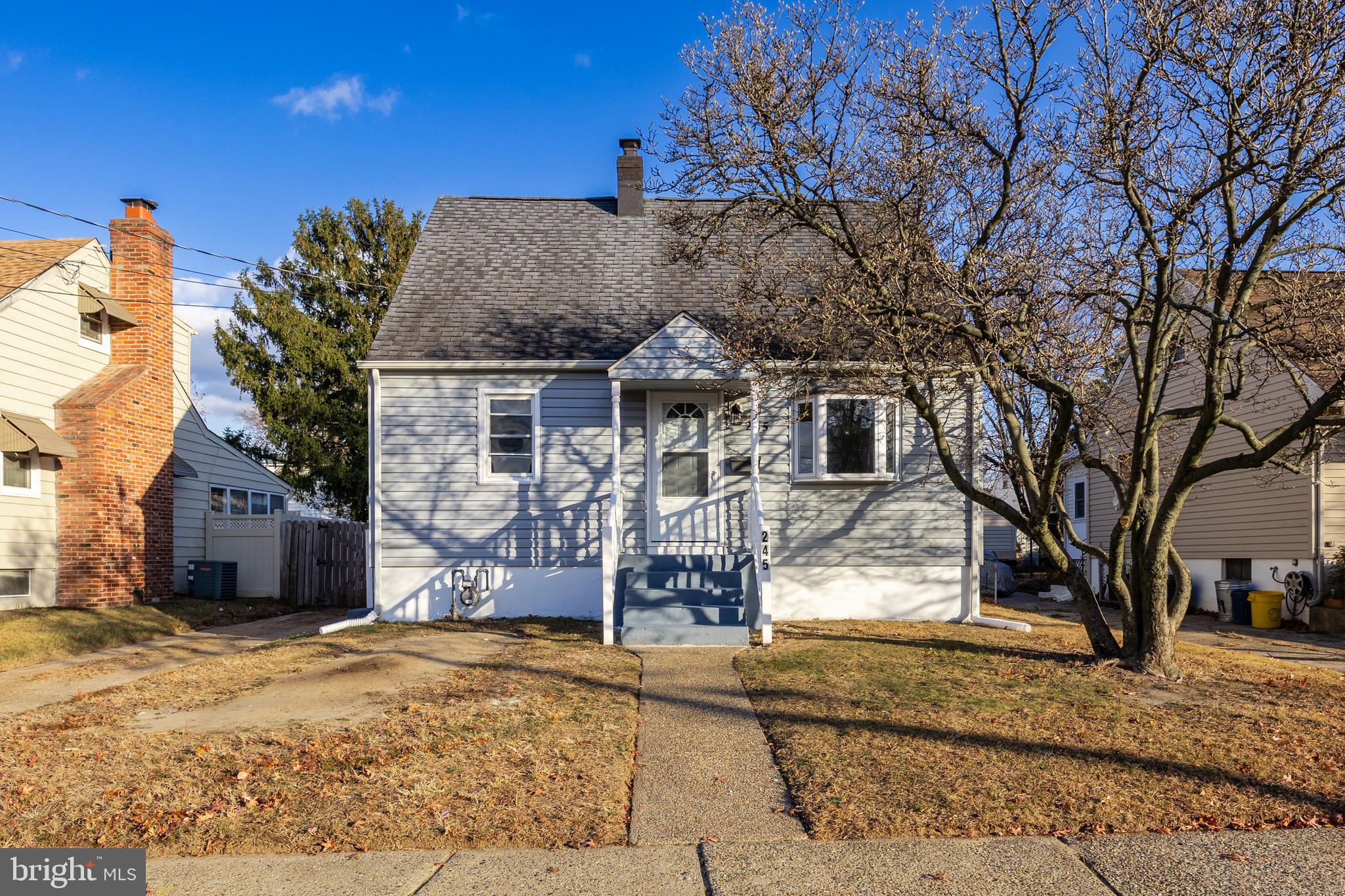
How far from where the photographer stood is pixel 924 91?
8.85 m

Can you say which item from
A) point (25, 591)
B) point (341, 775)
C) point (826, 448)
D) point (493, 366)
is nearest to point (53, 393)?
point (25, 591)

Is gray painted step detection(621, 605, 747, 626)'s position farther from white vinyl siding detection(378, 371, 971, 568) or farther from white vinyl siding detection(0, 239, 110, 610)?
white vinyl siding detection(0, 239, 110, 610)

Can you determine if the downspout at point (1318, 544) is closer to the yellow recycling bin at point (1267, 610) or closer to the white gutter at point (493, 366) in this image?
the yellow recycling bin at point (1267, 610)

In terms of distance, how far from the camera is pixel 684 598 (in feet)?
35.4

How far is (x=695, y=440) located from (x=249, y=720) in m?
7.34

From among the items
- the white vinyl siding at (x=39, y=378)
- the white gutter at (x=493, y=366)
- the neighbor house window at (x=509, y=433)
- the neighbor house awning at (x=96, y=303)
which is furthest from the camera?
the neighbor house awning at (x=96, y=303)

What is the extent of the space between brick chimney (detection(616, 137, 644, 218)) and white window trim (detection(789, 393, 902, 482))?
15.9 feet

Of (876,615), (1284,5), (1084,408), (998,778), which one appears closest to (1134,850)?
(998,778)

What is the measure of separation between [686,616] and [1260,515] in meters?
12.2

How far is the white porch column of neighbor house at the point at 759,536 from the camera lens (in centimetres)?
1034

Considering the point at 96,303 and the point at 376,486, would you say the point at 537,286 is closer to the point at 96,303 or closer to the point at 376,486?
the point at 376,486

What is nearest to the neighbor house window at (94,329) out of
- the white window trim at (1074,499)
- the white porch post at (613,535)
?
the white porch post at (613,535)

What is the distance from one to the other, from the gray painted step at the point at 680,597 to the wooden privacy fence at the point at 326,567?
8.99 m

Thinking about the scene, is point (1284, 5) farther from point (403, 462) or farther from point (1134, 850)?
point (403, 462)
